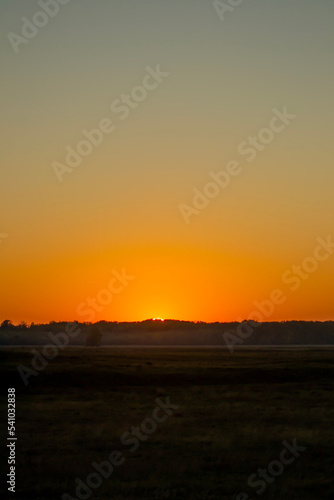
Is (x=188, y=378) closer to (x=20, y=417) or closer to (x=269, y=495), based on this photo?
(x=20, y=417)

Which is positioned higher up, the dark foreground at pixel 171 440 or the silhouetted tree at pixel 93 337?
the silhouetted tree at pixel 93 337

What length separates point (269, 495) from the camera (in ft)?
53.6

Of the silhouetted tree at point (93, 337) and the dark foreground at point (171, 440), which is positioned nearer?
the dark foreground at point (171, 440)

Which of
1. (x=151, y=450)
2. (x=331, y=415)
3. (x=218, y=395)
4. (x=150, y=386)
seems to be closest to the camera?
(x=151, y=450)

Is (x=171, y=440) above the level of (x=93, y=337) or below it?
below

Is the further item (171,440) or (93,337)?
(93,337)

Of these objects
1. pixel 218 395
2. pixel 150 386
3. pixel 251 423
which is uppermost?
pixel 150 386

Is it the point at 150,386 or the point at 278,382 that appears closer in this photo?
the point at 150,386

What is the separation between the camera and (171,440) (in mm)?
23484

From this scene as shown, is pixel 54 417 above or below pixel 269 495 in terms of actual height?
above

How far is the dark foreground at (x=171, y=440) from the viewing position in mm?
16953

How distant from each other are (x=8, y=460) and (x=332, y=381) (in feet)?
125

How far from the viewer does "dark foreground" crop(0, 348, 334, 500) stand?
667 inches

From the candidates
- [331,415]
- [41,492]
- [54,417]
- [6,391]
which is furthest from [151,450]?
[6,391]
